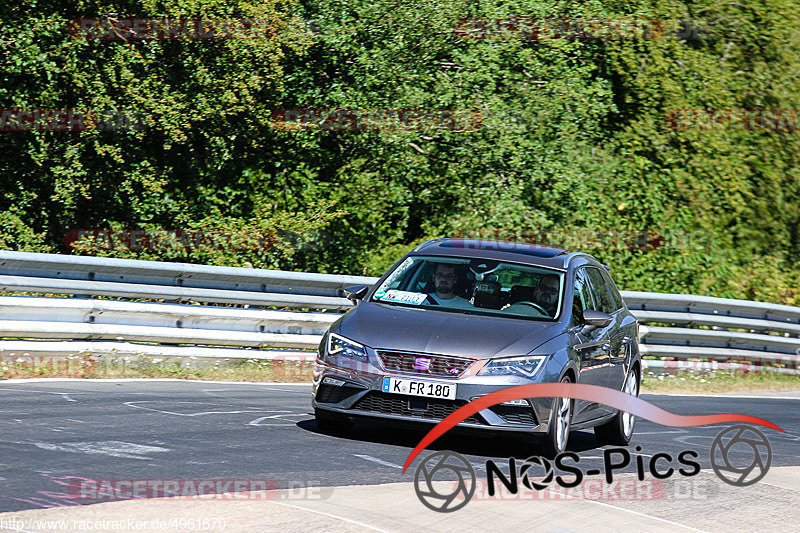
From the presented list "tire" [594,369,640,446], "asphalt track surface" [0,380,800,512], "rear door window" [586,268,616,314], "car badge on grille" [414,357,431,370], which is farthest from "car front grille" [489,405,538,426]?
"rear door window" [586,268,616,314]

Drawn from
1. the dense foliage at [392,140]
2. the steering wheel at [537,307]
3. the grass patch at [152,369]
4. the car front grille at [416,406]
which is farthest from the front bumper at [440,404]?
the dense foliage at [392,140]

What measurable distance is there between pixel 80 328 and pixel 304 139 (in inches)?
342

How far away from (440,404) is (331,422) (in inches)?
43.4

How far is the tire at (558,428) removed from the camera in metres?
8.10

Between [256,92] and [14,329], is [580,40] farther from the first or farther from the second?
[14,329]

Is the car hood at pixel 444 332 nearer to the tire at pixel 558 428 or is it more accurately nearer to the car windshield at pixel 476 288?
the car windshield at pixel 476 288

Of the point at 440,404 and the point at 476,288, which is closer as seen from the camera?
the point at 440,404

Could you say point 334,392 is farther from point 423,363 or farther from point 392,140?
point 392,140

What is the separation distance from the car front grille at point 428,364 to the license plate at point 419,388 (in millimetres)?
71

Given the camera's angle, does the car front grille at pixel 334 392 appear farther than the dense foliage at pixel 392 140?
No

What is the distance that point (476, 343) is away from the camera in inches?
317

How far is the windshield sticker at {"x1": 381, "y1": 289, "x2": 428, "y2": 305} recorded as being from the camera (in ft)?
29.5

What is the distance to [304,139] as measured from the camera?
20016mm

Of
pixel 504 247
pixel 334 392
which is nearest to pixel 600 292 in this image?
pixel 504 247
